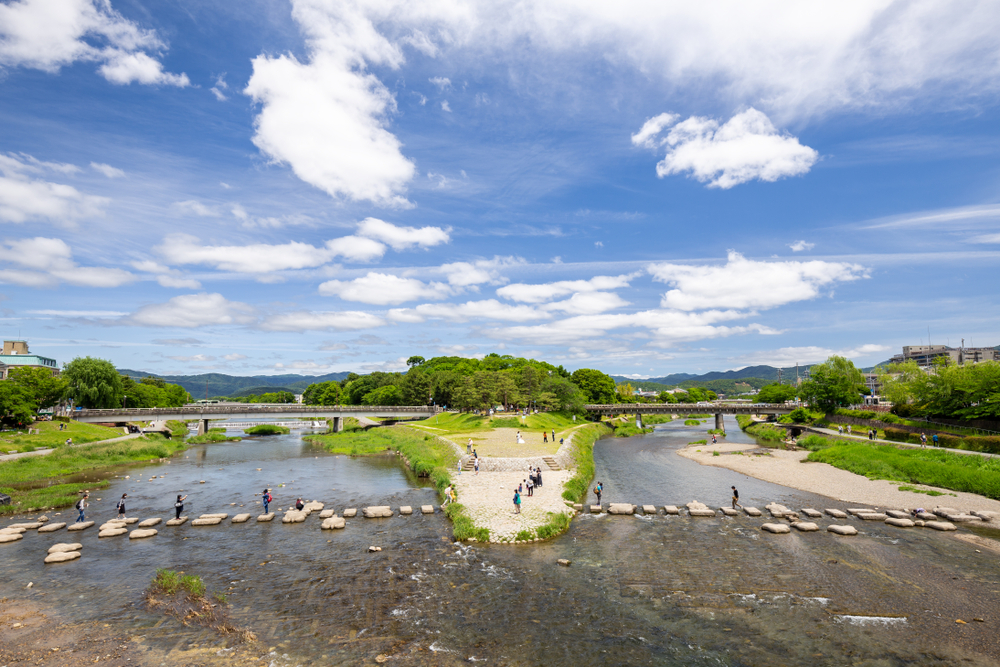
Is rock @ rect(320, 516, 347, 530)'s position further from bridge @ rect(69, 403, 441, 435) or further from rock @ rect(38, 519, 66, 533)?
bridge @ rect(69, 403, 441, 435)

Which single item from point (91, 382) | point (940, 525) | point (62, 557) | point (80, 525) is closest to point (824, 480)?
point (940, 525)

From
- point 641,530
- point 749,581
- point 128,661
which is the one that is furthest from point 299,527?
point 749,581

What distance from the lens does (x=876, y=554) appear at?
89.6ft

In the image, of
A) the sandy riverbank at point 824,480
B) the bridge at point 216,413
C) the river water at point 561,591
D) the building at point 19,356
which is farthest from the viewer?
the building at point 19,356

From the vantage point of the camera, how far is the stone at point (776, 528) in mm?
31672

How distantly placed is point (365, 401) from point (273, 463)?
104 m

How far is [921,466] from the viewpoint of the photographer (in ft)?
158

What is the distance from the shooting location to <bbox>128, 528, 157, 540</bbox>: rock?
30.6m

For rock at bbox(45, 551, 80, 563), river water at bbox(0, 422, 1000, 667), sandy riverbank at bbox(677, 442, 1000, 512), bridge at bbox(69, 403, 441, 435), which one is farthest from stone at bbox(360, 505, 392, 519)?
bridge at bbox(69, 403, 441, 435)

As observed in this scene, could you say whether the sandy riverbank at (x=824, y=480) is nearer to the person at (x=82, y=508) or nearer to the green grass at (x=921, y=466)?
the green grass at (x=921, y=466)

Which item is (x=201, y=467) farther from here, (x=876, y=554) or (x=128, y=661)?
(x=876, y=554)

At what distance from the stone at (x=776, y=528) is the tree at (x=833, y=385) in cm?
8232

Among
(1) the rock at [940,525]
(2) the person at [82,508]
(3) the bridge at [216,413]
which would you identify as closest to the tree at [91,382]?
(3) the bridge at [216,413]

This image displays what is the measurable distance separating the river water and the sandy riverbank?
418 inches
